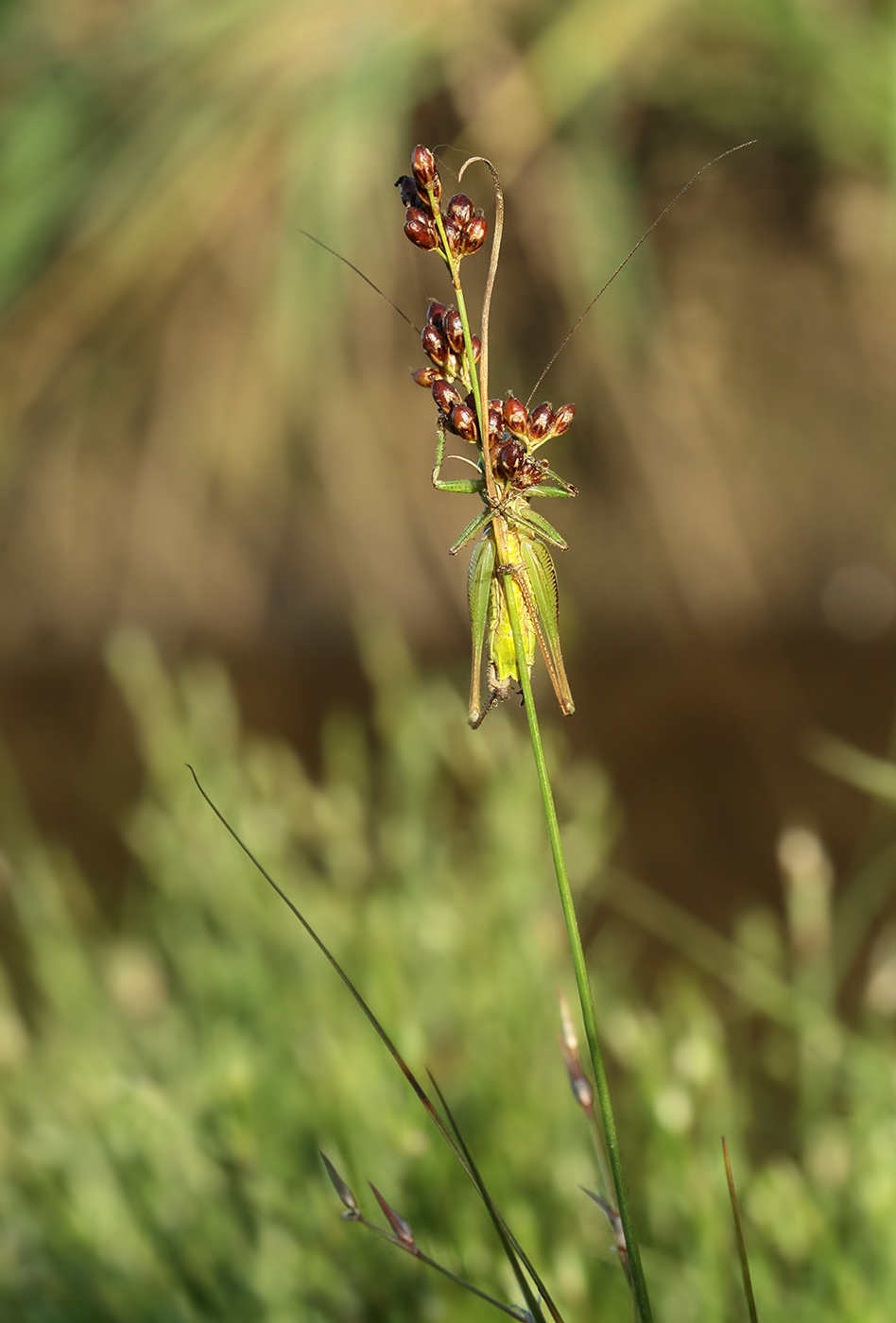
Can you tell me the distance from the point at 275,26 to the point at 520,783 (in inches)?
28.9

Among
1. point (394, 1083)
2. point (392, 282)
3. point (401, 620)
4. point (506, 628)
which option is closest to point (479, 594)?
point (506, 628)

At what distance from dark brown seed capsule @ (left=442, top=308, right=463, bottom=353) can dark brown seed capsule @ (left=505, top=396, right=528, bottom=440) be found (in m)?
0.01

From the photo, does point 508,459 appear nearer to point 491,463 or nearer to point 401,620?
point 491,463

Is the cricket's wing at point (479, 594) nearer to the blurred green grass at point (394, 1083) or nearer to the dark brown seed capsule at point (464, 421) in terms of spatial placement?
the dark brown seed capsule at point (464, 421)

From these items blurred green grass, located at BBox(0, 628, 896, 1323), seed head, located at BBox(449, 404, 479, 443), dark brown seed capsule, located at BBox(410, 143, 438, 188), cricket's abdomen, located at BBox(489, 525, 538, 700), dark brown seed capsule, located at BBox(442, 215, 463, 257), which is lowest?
blurred green grass, located at BBox(0, 628, 896, 1323)

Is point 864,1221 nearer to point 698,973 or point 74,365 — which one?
point 698,973

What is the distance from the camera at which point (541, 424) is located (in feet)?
0.52

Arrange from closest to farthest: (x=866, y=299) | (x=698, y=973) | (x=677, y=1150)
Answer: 1. (x=677, y=1150)
2. (x=698, y=973)
3. (x=866, y=299)

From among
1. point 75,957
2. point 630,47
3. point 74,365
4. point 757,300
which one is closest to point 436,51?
point 630,47

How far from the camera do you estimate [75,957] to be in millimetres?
646

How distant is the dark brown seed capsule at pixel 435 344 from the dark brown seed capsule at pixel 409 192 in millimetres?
15

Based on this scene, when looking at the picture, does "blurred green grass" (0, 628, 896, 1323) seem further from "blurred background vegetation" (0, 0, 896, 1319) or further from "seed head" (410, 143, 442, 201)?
"seed head" (410, 143, 442, 201)

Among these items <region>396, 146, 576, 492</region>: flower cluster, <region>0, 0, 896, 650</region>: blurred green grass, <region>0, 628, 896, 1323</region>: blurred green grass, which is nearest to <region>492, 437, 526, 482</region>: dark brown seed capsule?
<region>396, 146, 576, 492</region>: flower cluster

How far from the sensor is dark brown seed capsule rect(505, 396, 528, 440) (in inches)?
6.1
